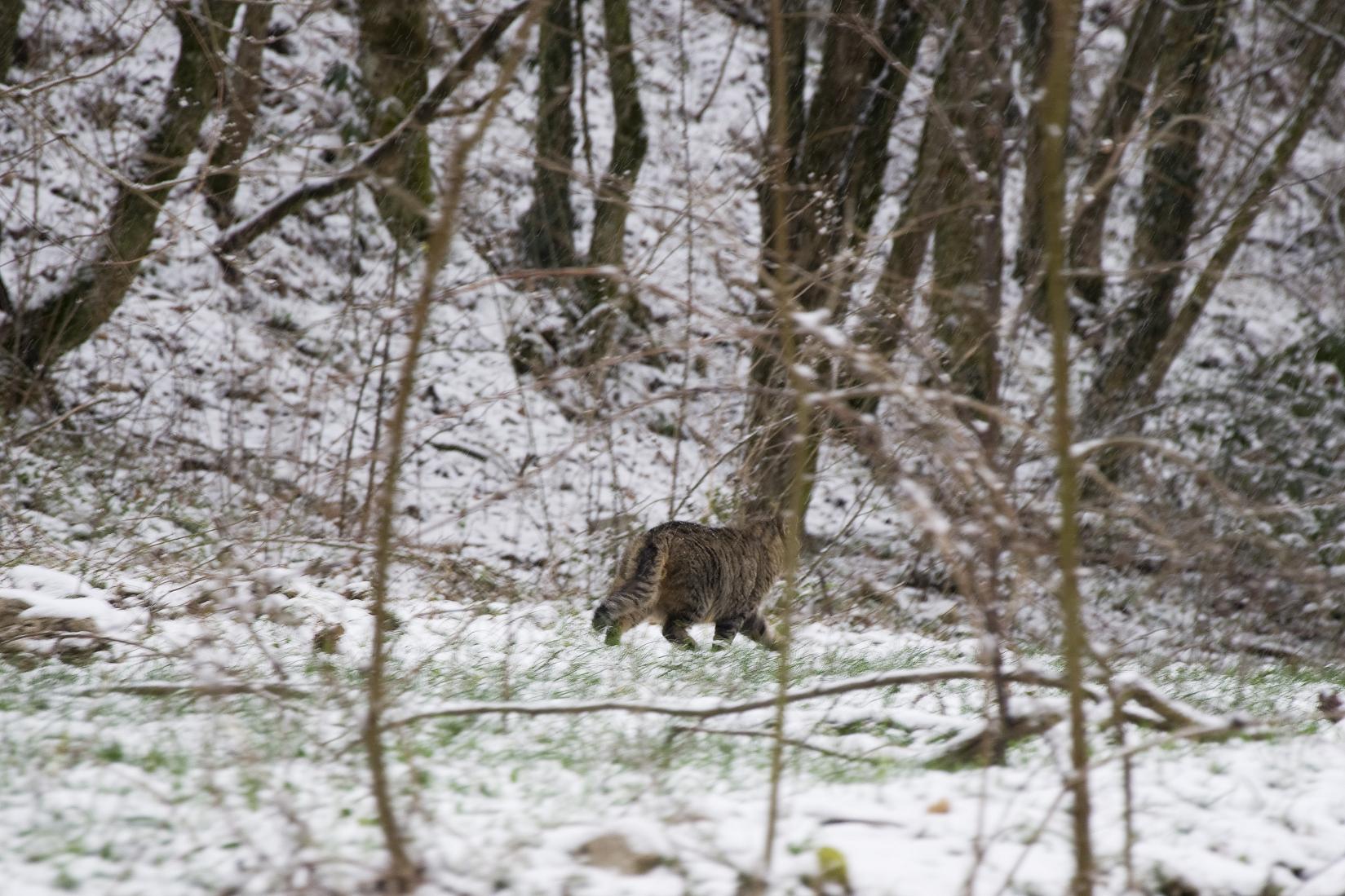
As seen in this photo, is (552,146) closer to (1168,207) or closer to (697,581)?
(1168,207)

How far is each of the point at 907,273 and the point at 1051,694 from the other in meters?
5.68

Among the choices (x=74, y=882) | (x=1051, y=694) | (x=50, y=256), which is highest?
(x=50, y=256)

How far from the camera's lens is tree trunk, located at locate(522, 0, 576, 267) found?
12.4 meters

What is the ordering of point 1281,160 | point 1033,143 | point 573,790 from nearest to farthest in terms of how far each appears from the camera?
1. point 573,790
2. point 1033,143
3. point 1281,160

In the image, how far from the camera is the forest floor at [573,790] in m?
2.91

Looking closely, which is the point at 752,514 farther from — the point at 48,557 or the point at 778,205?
the point at 778,205

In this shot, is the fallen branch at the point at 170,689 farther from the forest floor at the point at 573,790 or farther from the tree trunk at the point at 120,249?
the tree trunk at the point at 120,249

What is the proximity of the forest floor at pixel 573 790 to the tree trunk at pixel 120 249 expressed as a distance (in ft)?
14.4

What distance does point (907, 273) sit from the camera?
9922mm

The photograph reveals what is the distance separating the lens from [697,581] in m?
6.51

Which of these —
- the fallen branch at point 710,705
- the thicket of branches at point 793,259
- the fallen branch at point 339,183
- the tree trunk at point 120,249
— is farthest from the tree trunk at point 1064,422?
the tree trunk at point 120,249

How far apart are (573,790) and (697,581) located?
3092mm

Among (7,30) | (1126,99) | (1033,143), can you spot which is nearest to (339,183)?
(7,30)

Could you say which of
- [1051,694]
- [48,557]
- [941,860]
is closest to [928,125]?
[1051,694]
